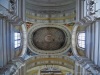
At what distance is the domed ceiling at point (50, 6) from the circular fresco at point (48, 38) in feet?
7.01

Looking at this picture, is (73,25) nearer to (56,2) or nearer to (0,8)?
(56,2)

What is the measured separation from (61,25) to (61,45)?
2489 millimetres

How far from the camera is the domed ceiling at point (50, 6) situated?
21.0 metres

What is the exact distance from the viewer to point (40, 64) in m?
21.6

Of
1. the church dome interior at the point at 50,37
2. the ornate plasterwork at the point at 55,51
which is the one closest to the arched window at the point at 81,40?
the church dome interior at the point at 50,37

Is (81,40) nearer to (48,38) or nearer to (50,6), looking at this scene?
(48,38)

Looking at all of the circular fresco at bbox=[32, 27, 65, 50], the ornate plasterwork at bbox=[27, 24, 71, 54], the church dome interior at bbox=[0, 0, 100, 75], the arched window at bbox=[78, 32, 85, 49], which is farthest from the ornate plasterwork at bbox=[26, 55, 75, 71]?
the arched window at bbox=[78, 32, 85, 49]

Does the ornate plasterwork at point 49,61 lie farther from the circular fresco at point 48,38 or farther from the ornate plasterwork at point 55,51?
the circular fresco at point 48,38

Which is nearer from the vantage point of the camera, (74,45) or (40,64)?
(74,45)

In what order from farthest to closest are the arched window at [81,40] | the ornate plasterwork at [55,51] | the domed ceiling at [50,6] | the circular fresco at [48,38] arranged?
1. the circular fresco at [48,38]
2. the ornate plasterwork at [55,51]
3. the domed ceiling at [50,6]
4. the arched window at [81,40]

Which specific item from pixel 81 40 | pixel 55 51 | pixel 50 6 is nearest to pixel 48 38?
pixel 55 51

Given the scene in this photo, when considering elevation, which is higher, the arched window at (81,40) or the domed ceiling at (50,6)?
the domed ceiling at (50,6)

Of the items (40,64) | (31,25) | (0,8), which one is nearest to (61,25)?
(31,25)

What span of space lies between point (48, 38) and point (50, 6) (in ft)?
12.2
